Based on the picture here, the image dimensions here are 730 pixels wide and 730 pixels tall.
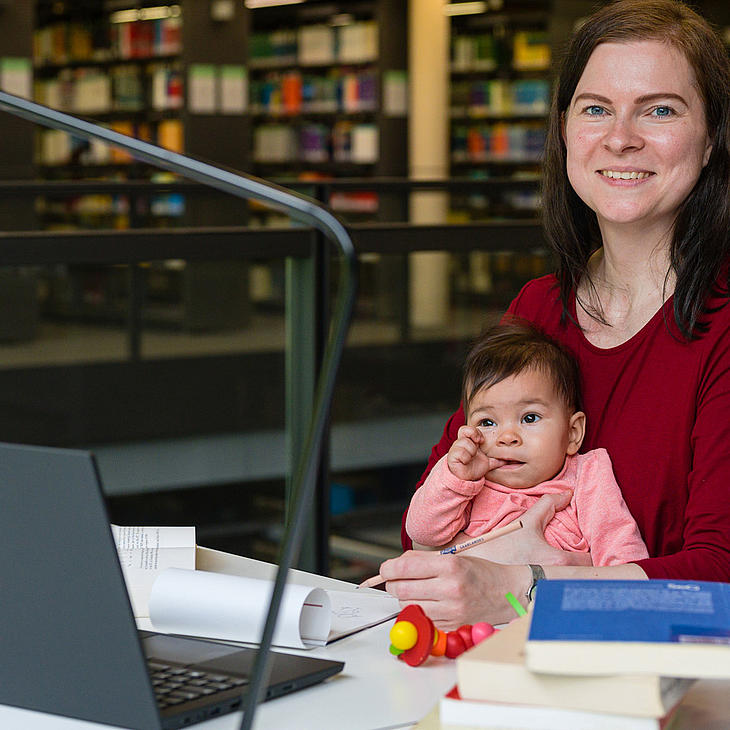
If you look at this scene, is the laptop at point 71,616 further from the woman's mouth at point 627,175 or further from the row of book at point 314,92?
the row of book at point 314,92

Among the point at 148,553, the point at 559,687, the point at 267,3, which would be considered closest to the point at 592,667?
the point at 559,687

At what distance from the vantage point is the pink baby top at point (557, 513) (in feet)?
5.14

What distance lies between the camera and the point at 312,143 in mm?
9141

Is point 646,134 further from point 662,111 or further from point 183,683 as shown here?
point 183,683

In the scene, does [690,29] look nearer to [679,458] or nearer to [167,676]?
[679,458]

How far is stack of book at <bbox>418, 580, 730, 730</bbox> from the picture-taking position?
898 millimetres

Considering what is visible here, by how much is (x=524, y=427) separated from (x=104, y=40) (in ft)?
26.1

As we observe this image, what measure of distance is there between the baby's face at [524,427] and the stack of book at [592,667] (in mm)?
653

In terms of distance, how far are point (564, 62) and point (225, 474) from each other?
273 centimetres

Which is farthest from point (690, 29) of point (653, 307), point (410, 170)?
point (410, 170)

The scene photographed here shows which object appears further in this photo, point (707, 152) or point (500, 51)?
point (500, 51)

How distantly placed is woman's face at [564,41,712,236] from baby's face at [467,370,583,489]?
10.3 inches

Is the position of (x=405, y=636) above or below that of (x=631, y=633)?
below

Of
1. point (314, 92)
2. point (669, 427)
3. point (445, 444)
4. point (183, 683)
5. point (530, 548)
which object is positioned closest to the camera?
point (183, 683)
